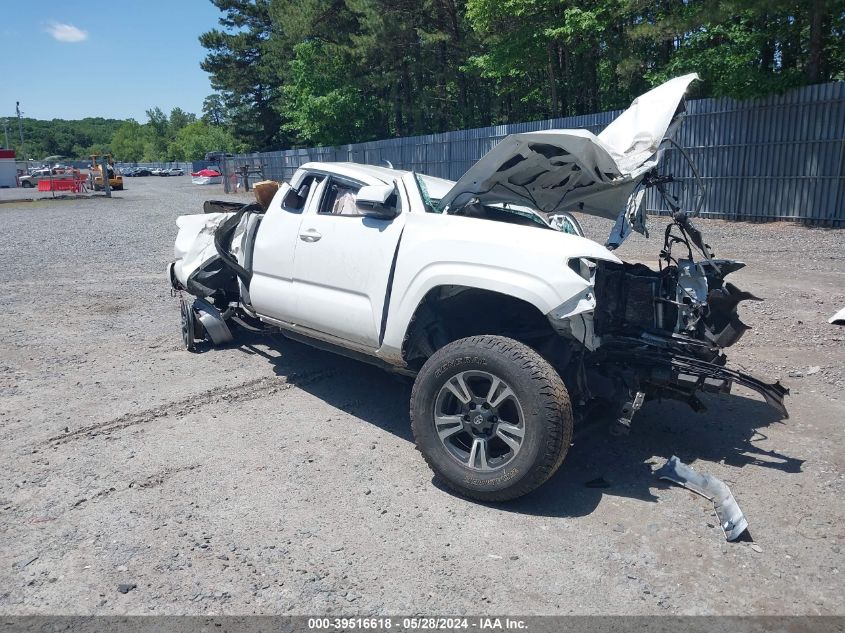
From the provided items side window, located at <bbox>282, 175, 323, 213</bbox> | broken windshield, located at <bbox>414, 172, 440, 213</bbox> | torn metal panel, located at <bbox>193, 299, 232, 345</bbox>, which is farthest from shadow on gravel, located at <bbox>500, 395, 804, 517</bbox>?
torn metal panel, located at <bbox>193, 299, 232, 345</bbox>

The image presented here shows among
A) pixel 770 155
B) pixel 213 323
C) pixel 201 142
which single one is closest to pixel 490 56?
pixel 770 155

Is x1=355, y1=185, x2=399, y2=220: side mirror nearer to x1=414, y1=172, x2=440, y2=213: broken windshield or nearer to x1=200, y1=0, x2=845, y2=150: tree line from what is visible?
x1=414, y1=172, x2=440, y2=213: broken windshield

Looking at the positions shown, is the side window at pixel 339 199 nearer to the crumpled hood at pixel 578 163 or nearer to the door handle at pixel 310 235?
the door handle at pixel 310 235

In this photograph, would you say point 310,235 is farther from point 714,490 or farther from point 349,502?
point 714,490

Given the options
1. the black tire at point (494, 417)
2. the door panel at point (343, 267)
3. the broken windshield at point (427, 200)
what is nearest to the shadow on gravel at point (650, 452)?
the black tire at point (494, 417)

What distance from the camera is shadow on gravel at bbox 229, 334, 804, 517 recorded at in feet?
13.4

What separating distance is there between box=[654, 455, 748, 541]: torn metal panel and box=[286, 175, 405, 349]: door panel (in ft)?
6.91

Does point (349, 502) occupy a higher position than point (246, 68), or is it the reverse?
point (246, 68)

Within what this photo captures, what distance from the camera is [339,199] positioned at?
18.2ft

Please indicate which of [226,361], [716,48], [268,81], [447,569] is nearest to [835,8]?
[716,48]

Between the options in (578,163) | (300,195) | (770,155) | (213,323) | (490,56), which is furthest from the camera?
(490,56)

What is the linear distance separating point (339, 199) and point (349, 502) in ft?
8.47

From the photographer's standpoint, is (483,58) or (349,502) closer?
(349,502)

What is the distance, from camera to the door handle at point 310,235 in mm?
5322
